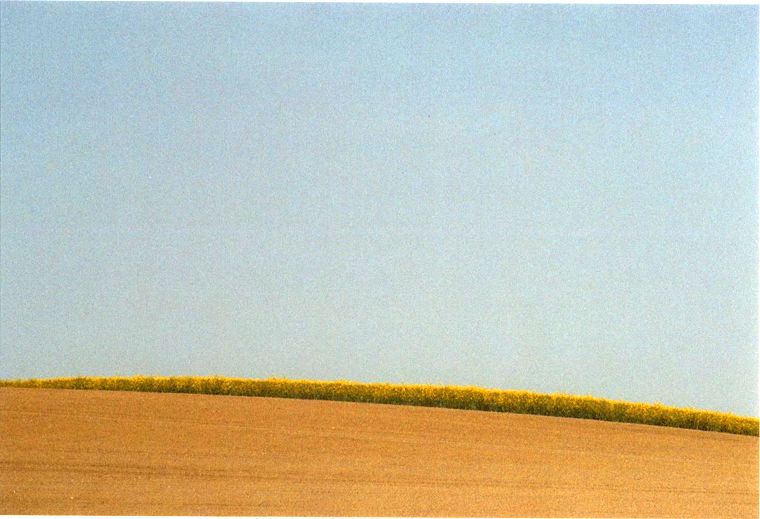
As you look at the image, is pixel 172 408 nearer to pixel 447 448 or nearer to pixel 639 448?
pixel 447 448

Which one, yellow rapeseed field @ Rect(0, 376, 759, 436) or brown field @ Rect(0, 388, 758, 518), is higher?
yellow rapeseed field @ Rect(0, 376, 759, 436)

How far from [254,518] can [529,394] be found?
408 inches

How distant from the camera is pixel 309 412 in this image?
43.6 feet

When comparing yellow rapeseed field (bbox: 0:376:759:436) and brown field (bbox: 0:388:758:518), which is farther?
yellow rapeseed field (bbox: 0:376:759:436)

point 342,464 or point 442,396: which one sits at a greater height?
point 442,396

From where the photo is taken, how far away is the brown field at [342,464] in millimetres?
7312

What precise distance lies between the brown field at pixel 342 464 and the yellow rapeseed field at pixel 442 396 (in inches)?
65.3

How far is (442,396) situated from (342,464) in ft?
25.5

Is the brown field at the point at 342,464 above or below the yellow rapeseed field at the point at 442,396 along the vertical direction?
below

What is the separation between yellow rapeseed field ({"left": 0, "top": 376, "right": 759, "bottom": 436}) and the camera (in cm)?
1536

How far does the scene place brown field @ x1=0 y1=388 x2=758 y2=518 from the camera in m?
7.31

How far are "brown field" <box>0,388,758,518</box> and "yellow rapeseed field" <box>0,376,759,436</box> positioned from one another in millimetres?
1658

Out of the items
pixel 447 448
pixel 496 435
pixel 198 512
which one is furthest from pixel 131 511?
pixel 496 435

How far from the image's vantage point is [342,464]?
8906 mm
